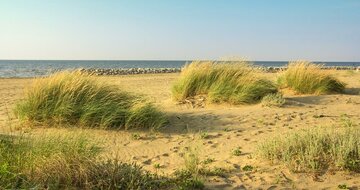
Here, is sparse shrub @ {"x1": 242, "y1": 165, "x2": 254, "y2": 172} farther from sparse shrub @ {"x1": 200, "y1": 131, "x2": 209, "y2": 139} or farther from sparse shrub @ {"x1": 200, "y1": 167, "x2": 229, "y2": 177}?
sparse shrub @ {"x1": 200, "y1": 131, "x2": 209, "y2": 139}

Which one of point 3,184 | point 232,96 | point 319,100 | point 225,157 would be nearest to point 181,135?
point 225,157

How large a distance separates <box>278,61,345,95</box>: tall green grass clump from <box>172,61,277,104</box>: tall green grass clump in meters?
1.62

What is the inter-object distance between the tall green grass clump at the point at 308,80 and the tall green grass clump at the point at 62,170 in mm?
10695

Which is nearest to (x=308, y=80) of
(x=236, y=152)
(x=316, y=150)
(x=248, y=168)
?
(x=236, y=152)

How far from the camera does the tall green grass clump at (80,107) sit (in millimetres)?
9406

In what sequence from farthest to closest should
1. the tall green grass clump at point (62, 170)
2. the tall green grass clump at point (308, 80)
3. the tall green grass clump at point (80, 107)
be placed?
1. the tall green grass clump at point (308, 80)
2. the tall green grass clump at point (80, 107)
3. the tall green grass clump at point (62, 170)

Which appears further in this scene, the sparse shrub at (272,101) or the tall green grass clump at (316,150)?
the sparse shrub at (272,101)

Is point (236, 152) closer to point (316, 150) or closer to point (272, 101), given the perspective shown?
point (316, 150)

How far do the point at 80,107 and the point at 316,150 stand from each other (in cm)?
520

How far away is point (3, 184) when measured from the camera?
4.52 m

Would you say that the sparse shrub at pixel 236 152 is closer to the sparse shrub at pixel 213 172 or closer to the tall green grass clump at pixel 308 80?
the sparse shrub at pixel 213 172

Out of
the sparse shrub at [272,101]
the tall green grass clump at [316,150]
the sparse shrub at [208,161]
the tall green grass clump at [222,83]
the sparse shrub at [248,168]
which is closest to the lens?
the tall green grass clump at [316,150]

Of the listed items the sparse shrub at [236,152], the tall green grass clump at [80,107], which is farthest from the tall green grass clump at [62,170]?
the tall green grass clump at [80,107]

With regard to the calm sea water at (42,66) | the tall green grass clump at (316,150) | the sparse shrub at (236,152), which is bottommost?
the calm sea water at (42,66)
